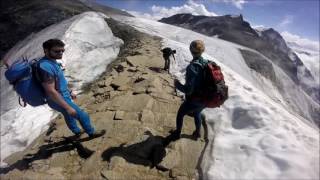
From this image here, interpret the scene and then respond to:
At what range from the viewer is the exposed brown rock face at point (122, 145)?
6223 millimetres

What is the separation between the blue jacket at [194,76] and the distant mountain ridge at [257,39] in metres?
47.0

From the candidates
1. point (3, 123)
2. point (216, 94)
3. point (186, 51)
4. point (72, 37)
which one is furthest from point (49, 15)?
point (216, 94)

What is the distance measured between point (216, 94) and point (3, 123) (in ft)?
23.5

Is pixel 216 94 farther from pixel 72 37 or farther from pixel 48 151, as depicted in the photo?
pixel 72 37

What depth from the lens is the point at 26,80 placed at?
587 cm

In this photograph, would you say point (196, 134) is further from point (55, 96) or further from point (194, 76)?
point (55, 96)

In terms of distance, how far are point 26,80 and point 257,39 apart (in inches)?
2600

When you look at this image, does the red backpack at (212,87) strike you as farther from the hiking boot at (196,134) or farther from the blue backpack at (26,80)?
the blue backpack at (26,80)

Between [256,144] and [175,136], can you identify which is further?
[175,136]

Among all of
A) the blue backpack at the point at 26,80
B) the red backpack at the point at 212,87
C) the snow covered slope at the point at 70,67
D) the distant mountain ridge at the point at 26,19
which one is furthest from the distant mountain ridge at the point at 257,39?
the blue backpack at the point at 26,80

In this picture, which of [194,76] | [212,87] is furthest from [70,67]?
[212,87]

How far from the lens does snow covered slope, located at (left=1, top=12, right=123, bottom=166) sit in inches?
348

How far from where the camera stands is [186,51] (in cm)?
1619

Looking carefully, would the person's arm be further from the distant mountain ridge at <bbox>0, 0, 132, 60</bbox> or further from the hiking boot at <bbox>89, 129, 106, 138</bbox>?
the distant mountain ridge at <bbox>0, 0, 132, 60</bbox>
